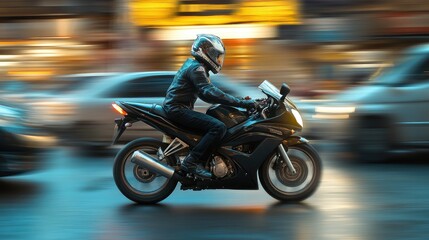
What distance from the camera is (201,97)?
751 centimetres

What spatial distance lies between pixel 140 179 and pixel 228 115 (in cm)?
106

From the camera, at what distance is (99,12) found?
24.6 meters

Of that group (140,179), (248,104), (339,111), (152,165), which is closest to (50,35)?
(339,111)

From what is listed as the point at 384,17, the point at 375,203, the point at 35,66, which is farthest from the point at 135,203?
the point at 35,66

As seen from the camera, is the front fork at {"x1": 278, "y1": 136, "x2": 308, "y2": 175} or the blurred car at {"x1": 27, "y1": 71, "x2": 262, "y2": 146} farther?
the blurred car at {"x1": 27, "y1": 71, "x2": 262, "y2": 146}

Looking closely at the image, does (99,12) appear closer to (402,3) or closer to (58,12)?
(58,12)

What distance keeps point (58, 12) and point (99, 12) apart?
1.44 metres

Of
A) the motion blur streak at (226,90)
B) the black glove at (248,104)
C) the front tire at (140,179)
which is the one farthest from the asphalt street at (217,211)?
the black glove at (248,104)

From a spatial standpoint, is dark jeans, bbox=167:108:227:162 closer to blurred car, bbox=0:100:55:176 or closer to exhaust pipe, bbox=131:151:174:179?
exhaust pipe, bbox=131:151:174:179

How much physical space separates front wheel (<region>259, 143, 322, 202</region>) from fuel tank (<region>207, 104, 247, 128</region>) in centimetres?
49

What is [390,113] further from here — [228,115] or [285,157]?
[228,115]

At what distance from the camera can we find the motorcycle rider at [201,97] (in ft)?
24.5

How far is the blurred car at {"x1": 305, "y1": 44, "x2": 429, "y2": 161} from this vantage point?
10.9 metres

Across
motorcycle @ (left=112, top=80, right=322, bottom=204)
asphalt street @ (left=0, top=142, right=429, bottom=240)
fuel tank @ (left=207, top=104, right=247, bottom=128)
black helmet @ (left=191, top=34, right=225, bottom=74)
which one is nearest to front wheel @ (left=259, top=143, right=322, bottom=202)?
motorcycle @ (left=112, top=80, right=322, bottom=204)
